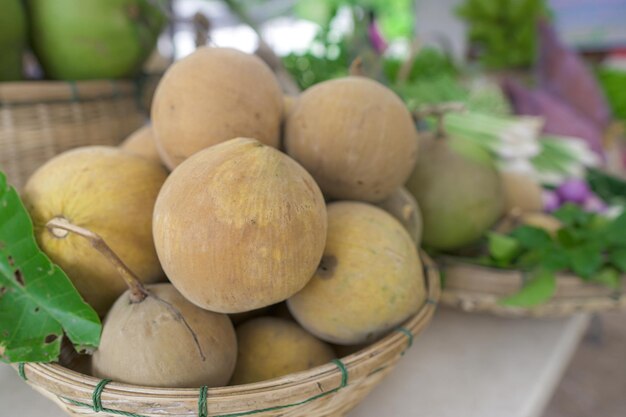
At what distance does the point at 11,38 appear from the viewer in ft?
2.47

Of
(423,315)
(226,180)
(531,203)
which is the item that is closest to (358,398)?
(423,315)

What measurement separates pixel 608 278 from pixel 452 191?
0.74 feet

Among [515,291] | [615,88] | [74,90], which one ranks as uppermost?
[74,90]

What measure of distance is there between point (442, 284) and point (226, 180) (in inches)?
15.5

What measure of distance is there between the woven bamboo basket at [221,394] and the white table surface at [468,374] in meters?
0.13

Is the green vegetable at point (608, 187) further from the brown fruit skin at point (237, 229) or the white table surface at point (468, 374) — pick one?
the brown fruit skin at point (237, 229)

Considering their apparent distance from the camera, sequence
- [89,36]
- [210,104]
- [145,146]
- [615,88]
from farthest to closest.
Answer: [615,88] → [89,36] → [145,146] → [210,104]

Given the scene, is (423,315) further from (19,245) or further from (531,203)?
(531,203)

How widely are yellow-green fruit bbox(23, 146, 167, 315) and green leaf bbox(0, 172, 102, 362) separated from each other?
0.04 m

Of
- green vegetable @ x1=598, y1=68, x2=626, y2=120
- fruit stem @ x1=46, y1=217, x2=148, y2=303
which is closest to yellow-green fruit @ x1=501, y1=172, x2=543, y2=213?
fruit stem @ x1=46, y1=217, x2=148, y2=303

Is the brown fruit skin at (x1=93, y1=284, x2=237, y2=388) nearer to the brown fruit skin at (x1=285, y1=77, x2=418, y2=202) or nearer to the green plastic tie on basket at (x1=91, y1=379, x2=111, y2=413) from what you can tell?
the green plastic tie on basket at (x1=91, y1=379, x2=111, y2=413)

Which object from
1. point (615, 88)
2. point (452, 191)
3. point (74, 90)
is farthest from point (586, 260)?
point (615, 88)

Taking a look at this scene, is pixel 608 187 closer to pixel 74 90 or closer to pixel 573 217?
pixel 573 217

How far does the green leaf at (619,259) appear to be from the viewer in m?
A: 0.64
